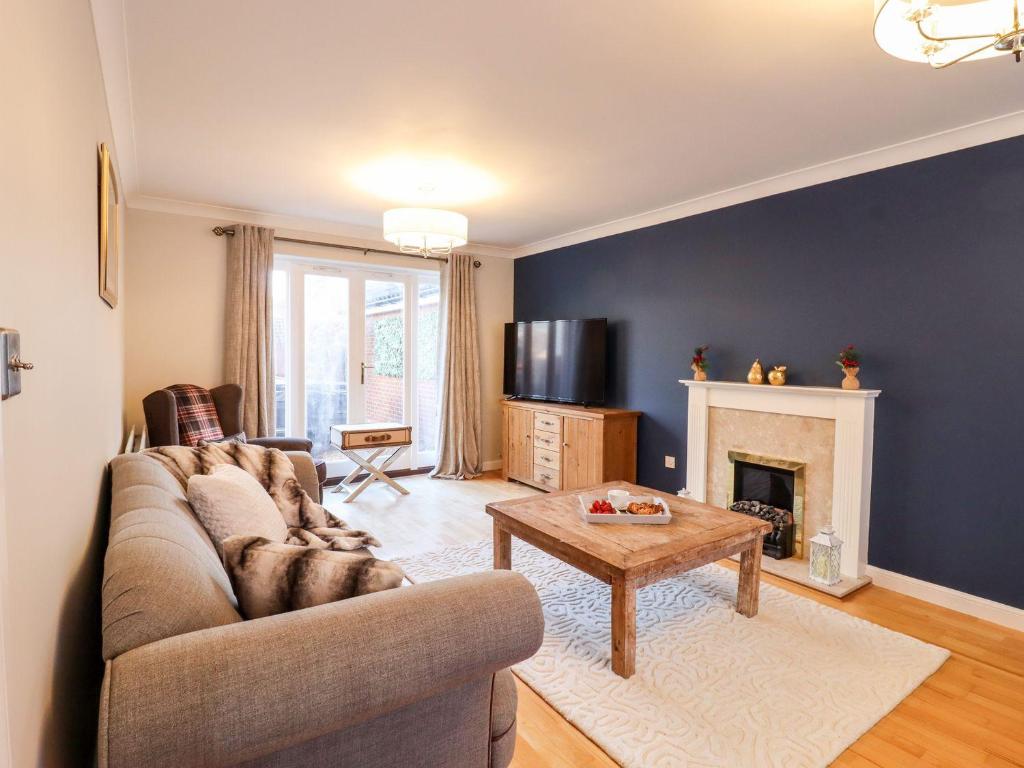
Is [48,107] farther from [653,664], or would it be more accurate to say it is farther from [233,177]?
[233,177]

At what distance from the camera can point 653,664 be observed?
91.5 inches

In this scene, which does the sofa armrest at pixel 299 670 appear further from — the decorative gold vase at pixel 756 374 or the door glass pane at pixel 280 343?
the door glass pane at pixel 280 343

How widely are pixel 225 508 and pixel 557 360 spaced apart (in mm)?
3790

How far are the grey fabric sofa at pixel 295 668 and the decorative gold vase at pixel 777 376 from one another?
2.88 m

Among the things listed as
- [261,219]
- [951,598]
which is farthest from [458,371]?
[951,598]

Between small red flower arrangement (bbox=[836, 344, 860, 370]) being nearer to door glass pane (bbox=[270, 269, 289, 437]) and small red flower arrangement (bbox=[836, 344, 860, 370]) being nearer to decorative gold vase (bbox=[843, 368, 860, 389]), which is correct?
decorative gold vase (bbox=[843, 368, 860, 389])

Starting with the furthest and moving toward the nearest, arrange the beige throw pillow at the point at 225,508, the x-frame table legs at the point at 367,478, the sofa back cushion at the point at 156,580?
the x-frame table legs at the point at 367,478
the beige throw pillow at the point at 225,508
the sofa back cushion at the point at 156,580

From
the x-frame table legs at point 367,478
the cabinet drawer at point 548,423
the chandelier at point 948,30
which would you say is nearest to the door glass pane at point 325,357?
the x-frame table legs at point 367,478

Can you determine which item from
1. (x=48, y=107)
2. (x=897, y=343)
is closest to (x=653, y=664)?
(x=897, y=343)

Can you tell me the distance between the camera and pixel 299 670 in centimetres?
94

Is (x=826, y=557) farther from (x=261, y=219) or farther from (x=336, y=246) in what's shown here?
(x=261, y=219)

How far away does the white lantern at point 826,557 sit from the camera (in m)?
3.04

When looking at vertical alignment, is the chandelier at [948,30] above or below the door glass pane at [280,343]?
above

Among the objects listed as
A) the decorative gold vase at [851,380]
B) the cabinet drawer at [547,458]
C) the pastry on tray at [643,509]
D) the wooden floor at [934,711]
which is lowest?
the wooden floor at [934,711]
